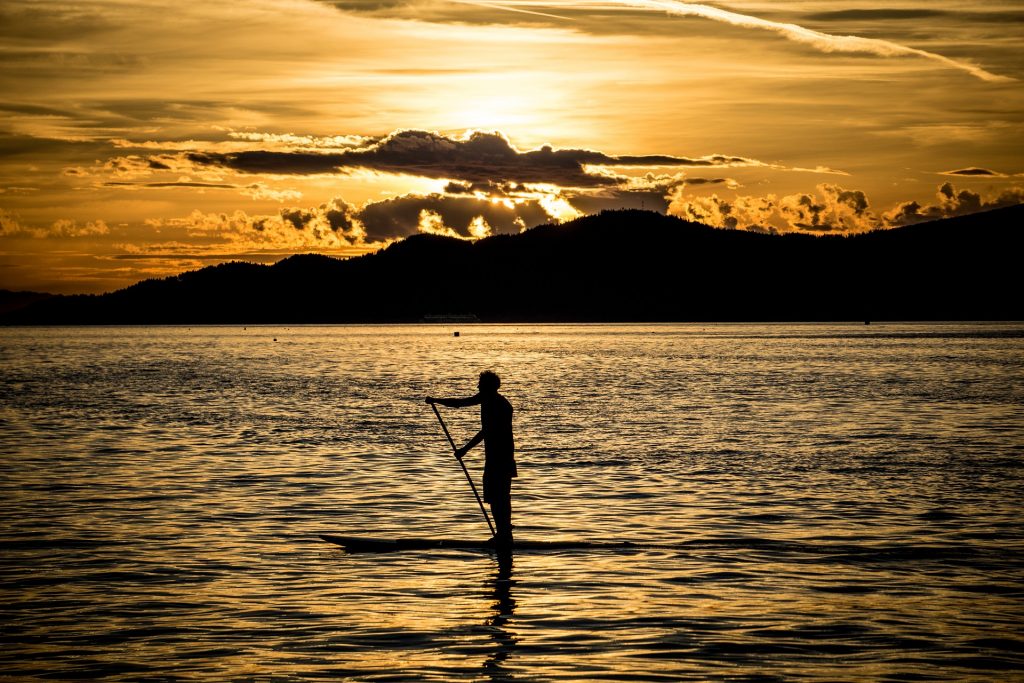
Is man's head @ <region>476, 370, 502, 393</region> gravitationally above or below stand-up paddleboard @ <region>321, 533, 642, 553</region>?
above

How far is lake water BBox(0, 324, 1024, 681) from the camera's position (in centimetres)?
1377

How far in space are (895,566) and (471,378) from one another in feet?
245

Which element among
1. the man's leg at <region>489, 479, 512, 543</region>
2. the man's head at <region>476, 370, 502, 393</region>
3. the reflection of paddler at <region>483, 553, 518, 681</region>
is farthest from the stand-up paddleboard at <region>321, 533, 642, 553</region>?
the man's head at <region>476, 370, 502, 393</region>

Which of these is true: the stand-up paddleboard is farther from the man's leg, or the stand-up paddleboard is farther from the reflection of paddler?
the reflection of paddler

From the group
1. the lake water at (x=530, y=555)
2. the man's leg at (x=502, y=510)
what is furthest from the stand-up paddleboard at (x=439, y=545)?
the man's leg at (x=502, y=510)

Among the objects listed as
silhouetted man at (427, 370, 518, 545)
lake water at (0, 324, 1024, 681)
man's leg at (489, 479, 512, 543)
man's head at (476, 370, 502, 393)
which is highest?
man's head at (476, 370, 502, 393)

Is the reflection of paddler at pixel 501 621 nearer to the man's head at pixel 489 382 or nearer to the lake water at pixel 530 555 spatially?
the lake water at pixel 530 555

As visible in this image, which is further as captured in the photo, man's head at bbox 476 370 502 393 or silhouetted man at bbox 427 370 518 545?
silhouetted man at bbox 427 370 518 545

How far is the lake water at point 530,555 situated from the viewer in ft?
45.2

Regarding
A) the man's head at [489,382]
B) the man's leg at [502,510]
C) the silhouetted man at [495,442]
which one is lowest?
the man's leg at [502,510]

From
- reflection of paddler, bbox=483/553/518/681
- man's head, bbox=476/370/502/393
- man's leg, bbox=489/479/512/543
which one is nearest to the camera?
reflection of paddler, bbox=483/553/518/681

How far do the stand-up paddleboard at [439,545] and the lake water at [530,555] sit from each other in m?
0.32

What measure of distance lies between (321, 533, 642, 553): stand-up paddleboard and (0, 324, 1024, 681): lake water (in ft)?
1.05

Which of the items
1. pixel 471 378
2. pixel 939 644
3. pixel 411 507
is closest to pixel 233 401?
pixel 471 378
